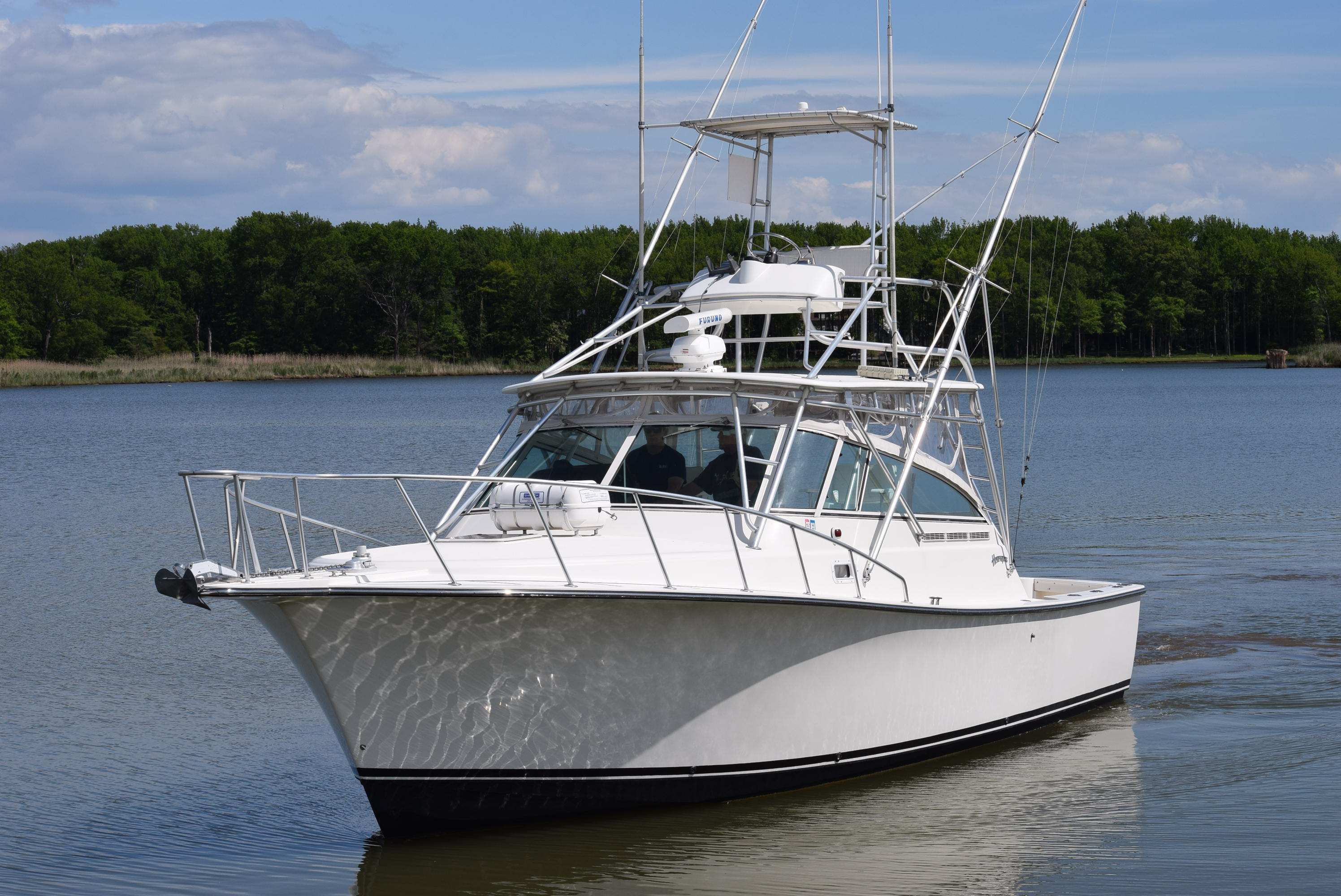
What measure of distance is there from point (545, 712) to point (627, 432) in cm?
226

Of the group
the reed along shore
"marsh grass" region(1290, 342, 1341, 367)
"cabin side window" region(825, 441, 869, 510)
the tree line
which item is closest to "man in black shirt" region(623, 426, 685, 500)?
"cabin side window" region(825, 441, 869, 510)

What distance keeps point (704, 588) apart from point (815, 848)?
69.1 inches

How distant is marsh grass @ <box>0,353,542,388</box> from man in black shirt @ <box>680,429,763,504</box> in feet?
230

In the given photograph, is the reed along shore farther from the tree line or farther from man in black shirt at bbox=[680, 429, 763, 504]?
man in black shirt at bbox=[680, 429, 763, 504]

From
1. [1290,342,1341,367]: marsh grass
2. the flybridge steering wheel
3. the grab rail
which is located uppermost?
the flybridge steering wheel

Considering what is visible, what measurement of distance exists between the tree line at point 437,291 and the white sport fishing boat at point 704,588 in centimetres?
7478

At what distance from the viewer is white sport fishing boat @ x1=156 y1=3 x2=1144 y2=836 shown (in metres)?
7.37

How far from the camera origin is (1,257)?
10025 centimetres

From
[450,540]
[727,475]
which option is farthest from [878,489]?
[450,540]

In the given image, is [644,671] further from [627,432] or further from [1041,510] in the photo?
[1041,510]

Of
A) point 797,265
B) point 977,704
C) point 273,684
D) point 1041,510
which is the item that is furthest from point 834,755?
point 1041,510

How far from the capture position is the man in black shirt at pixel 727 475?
8844 mm

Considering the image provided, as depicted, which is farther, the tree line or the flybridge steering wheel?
the tree line

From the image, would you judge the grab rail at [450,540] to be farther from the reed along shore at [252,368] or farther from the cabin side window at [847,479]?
the reed along shore at [252,368]
